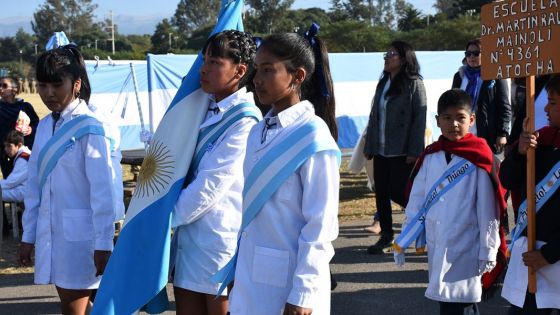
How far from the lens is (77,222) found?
4066mm

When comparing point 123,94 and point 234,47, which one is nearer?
point 234,47

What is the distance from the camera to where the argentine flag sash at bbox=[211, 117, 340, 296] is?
304cm

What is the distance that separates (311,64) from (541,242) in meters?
1.48

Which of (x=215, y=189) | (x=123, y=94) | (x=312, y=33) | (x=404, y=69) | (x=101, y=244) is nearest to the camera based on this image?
(x=215, y=189)

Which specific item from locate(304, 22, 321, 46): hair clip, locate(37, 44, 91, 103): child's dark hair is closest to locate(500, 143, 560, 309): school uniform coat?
locate(304, 22, 321, 46): hair clip

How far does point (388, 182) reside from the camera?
25.2ft

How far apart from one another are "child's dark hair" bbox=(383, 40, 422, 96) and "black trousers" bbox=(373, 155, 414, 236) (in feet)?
2.15

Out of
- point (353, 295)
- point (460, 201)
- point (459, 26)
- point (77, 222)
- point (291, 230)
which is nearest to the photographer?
point (291, 230)

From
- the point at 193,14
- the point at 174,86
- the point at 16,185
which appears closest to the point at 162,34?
the point at 193,14

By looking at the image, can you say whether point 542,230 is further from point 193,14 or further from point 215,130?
point 193,14

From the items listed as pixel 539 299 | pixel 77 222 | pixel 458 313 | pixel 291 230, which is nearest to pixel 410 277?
pixel 458 313

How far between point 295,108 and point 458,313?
83.9 inches

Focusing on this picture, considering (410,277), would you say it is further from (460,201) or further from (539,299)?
(539,299)

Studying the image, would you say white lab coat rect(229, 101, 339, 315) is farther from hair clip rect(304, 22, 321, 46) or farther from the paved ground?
the paved ground
